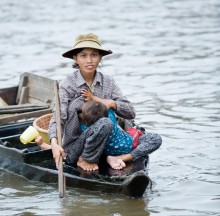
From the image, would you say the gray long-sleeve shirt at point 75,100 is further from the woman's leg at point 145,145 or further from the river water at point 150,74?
the river water at point 150,74

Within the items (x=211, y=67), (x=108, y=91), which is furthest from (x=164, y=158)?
(x=211, y=67)

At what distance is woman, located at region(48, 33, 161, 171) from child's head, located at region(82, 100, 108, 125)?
0.17 ft

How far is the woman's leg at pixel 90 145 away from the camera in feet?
19.6

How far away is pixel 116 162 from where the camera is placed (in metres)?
6.14

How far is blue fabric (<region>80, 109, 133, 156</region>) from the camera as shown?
20.4 feet

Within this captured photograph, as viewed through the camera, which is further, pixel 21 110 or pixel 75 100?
pixel 21 110

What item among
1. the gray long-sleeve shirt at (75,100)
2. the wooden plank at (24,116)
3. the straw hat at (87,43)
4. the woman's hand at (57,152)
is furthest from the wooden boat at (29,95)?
the woman's hand at (57,152)

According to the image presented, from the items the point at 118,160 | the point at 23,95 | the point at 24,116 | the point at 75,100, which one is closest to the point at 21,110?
the point at 24,116

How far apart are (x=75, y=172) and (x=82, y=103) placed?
0.64m

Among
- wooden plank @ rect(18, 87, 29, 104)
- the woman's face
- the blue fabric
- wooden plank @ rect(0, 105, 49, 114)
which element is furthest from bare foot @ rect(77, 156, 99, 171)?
wooden plank @ rect(18, 87, 29, 104)

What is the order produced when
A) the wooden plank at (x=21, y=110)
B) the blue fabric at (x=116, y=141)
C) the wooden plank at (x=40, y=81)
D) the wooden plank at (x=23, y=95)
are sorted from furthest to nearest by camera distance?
the wooden plank at (x=23, y=95)
the wooden plank at (x=40, y=81)
the wooden plank at (x=21, y=110)
the blue fabric at (x=116, y=141)

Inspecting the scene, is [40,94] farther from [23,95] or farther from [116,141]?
[116,141]

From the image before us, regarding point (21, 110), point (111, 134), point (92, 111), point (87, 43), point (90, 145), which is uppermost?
point (87, 43)

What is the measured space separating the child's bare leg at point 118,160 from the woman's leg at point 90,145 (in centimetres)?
13
